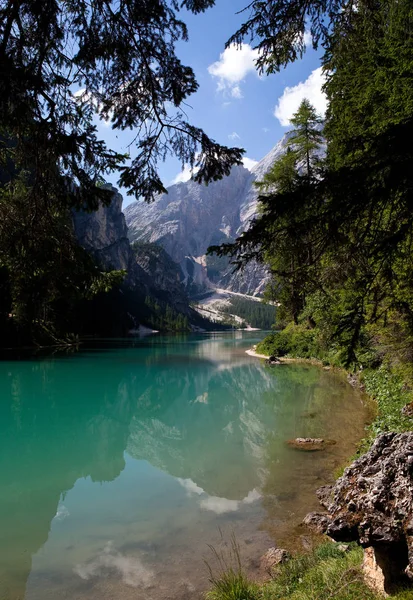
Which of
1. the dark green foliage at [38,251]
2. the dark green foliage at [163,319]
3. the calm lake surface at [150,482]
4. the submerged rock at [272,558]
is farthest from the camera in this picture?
the dark green foliage at [163,319]

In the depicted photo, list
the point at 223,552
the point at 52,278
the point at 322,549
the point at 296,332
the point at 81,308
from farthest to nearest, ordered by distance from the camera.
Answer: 1. the point at 81,308
2. the point at 296,332
3. the point at 223,552
4. the point at 322,549
5. the point at 52,278

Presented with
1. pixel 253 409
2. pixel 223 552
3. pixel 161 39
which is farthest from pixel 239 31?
pixel 253 409

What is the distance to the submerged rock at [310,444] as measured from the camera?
10.8m

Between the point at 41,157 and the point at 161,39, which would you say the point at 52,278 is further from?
the point at 161,39

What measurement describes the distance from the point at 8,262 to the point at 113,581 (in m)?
4.79

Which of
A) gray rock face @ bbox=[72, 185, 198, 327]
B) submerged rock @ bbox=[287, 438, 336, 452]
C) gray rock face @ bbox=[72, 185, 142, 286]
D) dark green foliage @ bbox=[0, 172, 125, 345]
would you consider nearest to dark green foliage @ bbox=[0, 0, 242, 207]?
dark green foliage @ bbox=[0, 172, 125, 345]

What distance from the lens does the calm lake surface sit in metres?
5.71

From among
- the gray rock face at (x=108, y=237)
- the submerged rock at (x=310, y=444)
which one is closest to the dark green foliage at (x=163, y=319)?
the gray rock face at (x=108, y=237)

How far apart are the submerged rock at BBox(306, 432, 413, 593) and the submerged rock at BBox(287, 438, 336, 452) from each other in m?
6.78

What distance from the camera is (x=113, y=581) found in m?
5.41

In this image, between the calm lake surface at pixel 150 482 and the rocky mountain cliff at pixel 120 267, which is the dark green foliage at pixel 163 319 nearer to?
the rocky mountain cliff at pixel 120 267

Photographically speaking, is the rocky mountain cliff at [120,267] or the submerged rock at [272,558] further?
the rocky mountain cliff at [120,267]

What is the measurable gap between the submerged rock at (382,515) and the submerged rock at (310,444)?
6.78 meters

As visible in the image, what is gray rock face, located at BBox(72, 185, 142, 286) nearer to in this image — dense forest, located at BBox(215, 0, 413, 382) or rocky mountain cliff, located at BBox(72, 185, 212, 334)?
rocky mountain cliff, located at BBox(72, 185, 212, 334)
